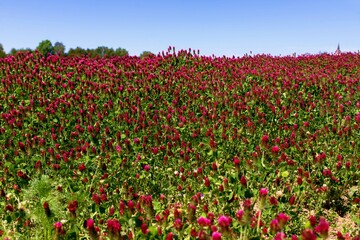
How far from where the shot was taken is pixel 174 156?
6.49 meters

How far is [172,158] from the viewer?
6445 millimetres

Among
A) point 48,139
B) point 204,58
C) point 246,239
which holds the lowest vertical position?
point 246,239

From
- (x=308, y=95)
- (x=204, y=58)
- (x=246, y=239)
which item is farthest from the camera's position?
(x=204, y=58)

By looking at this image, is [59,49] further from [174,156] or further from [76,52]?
[174,156]

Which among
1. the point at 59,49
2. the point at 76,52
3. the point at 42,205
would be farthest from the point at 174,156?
the point at 76,52

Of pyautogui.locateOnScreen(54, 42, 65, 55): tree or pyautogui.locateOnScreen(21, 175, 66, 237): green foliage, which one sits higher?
pyautogui.locateOnScreen(54, 42, 65, 55): tree

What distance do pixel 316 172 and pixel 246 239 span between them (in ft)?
7.74

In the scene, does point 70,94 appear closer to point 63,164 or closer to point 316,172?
point 63,164

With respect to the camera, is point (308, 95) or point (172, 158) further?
point (308, 95)

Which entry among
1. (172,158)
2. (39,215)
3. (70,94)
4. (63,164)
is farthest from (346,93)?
(39,215)

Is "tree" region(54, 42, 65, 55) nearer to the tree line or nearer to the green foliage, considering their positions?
the tree line

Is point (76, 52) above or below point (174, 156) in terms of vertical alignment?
above

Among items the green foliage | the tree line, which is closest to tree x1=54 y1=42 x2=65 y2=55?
the tree line

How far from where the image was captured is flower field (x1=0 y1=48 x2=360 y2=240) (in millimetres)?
4234
